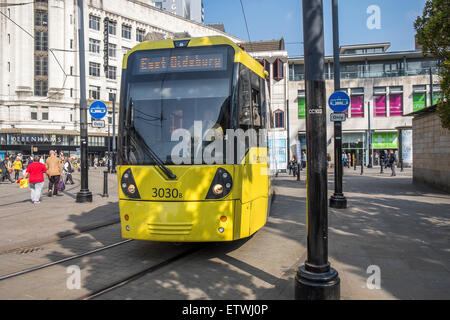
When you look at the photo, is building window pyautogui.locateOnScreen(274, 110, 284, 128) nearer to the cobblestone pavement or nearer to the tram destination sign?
the cobblestone pavement

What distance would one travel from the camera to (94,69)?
52000 mm

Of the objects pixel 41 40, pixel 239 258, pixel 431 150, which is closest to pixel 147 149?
pixel 239 258

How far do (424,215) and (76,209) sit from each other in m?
9.63

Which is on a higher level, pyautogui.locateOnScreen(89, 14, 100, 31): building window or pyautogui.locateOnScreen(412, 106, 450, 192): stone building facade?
pyautogui.locateOnScreen(89, 14, 100, 31): building window

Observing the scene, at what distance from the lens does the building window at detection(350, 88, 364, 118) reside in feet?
135

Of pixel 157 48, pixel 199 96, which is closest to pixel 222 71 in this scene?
pixel 199 96

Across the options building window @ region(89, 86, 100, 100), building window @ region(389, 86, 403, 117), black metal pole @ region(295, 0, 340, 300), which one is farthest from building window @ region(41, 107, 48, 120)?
black metal pole @ region(295, 0, 340, 300)

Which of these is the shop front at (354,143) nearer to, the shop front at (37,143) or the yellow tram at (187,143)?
the shop front at (37,143)

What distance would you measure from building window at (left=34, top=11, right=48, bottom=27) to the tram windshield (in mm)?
49390

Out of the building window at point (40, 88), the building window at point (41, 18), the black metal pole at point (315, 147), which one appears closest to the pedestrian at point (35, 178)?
the black metal pole at point (315, 147)

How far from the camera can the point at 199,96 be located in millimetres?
5582

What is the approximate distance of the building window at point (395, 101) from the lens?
134 ft

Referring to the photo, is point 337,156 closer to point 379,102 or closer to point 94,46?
point 379,102
